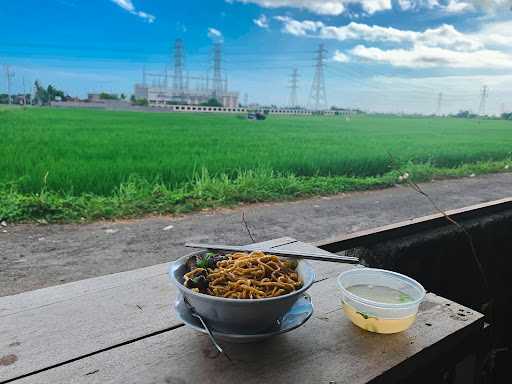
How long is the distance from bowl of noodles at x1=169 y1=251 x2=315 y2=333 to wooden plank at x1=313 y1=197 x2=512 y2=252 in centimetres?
53

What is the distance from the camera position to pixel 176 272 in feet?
1.99

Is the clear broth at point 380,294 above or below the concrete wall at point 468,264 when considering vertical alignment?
above

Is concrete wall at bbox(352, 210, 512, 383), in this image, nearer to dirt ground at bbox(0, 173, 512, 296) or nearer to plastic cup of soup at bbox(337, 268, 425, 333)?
plastic cup of soup at bbox(337, 268, 425, 333)

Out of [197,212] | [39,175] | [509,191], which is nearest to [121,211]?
[197,212]

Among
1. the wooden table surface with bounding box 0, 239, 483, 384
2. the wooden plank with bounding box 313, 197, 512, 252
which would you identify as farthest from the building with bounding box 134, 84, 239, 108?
the wooden table surface with bounding box 0, 239, 483, 384

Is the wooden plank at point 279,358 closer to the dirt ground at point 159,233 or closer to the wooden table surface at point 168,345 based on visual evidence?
the wooden table surface at point 168,345

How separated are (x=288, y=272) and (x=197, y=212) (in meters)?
2.38

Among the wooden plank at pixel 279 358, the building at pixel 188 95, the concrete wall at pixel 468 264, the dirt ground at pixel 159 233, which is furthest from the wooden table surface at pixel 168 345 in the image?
the building at pixel 188 95

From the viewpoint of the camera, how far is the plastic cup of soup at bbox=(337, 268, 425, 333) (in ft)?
2.07

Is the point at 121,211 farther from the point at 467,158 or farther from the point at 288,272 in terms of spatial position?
the point at 467,158

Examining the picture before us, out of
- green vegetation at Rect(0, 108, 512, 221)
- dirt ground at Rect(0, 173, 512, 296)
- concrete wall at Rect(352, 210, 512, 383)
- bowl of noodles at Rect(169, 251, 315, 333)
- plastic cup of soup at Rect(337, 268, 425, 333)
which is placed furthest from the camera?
green vegetation at Rect(0, 108, 512, 221)

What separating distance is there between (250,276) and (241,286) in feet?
0.11

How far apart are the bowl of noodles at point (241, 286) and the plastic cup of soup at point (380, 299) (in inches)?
4.6

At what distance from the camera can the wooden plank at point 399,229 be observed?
47.6 inches
